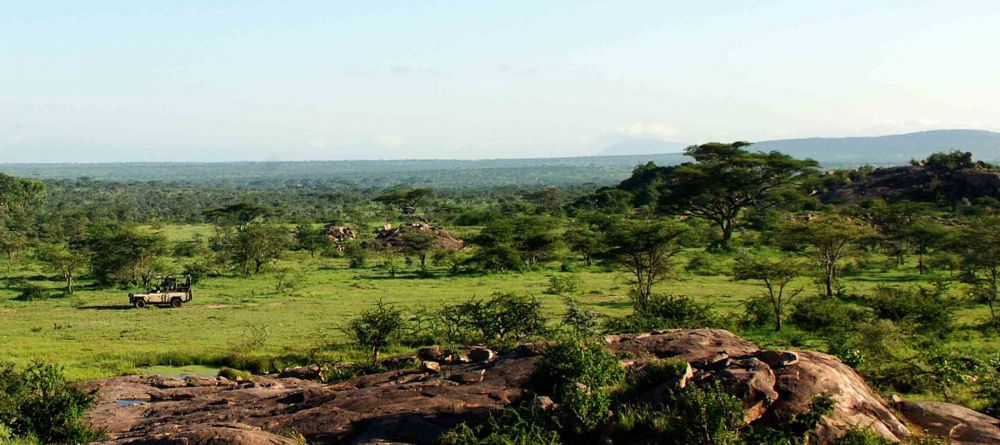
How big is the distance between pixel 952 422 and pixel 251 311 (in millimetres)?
26046

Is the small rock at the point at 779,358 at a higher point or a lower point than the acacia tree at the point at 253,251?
higher

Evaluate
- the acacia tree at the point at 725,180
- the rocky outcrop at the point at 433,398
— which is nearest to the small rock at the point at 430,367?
the rocky outcrop at the point at 433,398

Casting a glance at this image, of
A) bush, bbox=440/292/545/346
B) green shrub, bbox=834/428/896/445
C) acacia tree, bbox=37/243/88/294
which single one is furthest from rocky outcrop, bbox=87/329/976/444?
acacia tree, bbox=37/243/88/294

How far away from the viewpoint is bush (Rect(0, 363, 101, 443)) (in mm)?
12117

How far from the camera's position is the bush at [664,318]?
19.5 metres

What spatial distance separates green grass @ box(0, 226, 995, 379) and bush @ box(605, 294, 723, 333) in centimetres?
260

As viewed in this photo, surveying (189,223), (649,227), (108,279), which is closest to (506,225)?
(649,227)

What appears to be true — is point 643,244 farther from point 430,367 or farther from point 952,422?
point 952,422

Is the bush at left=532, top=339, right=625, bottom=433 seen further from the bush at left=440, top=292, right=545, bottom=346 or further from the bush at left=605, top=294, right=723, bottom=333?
the bush at left=440, top=292, right=545, bottom=346

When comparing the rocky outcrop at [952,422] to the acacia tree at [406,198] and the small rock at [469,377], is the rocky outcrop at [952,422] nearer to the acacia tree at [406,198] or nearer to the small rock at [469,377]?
the small rock at [469,377]

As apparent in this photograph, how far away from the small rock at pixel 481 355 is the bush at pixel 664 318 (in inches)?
175

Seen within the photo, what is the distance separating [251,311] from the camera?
100ft

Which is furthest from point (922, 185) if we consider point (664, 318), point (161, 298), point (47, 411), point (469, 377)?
point (47, 411)

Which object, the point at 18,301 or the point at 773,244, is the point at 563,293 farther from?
the point at 18,301
